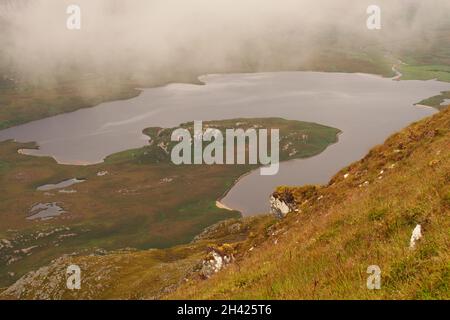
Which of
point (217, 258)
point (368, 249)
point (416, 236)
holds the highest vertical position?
point (416, 236)

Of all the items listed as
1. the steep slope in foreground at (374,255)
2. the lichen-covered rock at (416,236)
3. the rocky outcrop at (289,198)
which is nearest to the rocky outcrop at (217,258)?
the rocky outcrop at (289,198)

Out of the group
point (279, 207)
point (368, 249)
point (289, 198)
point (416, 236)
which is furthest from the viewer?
point (279, 207)

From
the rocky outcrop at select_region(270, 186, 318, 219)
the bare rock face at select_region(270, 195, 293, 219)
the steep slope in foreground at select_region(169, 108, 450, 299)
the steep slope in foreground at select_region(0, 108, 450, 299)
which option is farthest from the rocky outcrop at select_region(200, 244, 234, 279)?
the steep slope in foreground at select_region(169, 108, 450, 299)

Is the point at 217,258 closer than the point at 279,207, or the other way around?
the point at 217,258

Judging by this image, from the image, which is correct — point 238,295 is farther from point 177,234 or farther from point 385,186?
point 177,234

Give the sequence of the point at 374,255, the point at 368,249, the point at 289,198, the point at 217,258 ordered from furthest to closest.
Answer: the point at 289,198 → the point at 217,258 → the point at 368,249 → the point at 374,255

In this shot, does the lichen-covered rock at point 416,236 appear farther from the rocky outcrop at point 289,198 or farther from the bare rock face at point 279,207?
the bare rock face at point 279,207

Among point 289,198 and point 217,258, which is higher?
point 289,198

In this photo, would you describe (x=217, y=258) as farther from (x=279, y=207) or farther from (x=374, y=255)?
(x=374, y=255)

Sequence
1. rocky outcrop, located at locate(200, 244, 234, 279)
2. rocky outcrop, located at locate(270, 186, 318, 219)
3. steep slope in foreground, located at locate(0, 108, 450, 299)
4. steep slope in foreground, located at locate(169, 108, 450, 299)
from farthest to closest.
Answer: rocky outcrop, located at locate(270, 186, 318, 219)
rocky outcrop, located at locate(200, 244, 234, 279)
steep slope in foreground, located at locate(0, 108, 450, 299)
steep slope in foreground, located at locate(169, 108, 450, 299)

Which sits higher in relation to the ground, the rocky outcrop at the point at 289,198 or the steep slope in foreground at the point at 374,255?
the steep slope in foreground at the point at 374,255

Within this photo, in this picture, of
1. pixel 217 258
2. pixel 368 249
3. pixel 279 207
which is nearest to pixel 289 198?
pixel 279 207

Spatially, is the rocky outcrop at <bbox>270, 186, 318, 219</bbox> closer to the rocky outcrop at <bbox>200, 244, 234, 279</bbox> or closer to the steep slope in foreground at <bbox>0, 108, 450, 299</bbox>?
the rocky outcrop at <bbox>200, 244, 234, 279</bbox>
